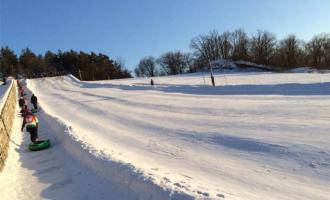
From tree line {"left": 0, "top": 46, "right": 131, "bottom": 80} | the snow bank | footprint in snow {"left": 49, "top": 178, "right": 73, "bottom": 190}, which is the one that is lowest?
footprint in snow {"left": 49, "top": 178, "right": 73, "bottom": 190}

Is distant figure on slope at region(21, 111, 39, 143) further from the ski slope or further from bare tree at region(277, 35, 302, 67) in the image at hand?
bare tree at region(277, 35, 302, 67)

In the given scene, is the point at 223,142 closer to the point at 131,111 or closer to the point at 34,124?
the point at 34,124

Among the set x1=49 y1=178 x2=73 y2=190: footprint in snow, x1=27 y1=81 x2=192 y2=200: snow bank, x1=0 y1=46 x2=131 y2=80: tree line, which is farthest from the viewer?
x1=0 y1=46 x2=131 y2=80: tree line

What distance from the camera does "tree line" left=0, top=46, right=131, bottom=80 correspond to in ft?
290

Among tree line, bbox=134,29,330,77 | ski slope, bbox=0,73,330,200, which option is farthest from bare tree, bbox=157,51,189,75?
ski slope, bbox=0,73,330,200

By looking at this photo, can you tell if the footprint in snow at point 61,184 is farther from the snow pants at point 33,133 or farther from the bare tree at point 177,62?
the bare tree at point 177,62

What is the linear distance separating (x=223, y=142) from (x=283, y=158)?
2265 mm

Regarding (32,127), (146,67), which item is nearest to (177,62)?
(146,67)

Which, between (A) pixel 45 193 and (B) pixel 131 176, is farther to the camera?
(A) pixel 45 193

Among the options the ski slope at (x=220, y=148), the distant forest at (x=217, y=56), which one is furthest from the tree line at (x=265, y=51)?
the ski slope at (x=220, y=148)

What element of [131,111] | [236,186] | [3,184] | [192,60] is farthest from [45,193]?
[192,60]

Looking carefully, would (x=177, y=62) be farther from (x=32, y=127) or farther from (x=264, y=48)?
(x=32, y=127)

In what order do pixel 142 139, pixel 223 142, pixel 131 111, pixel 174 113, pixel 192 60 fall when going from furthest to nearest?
pixel 192 60 < pixel 131 111 < pixel 174 113 < pixel 142 139 < pixel 223 142

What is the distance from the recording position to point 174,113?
16156mm
